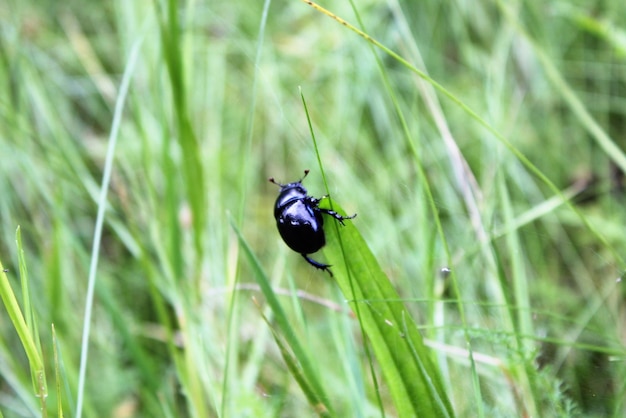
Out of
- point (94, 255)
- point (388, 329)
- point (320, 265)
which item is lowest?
point (388, 329)

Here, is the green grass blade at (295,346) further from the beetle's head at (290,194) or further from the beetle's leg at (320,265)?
the beetle's head at (290,194)

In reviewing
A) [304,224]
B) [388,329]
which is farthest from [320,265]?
Answer: [388,329]

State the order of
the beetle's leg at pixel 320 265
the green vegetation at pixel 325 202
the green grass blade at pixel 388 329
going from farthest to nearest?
the green vegetation at pixel 325 202
the beetle's leg at pixel 320 265
the green grass blade at pixel 388 329

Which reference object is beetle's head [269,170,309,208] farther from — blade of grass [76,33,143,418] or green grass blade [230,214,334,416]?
blade of grass [76,33,143,418]

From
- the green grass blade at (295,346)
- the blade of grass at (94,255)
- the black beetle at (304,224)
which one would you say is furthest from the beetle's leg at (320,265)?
the blade of grass at (94,255)

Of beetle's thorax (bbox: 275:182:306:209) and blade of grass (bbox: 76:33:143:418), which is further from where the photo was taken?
beetle's thorax (bbox: 275:182:306:209)

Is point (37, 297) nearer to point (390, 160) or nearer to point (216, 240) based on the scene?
point (216, 240)

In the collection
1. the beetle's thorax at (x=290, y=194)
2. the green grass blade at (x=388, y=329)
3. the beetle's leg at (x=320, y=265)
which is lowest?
the green grass blade at (x=388, y=329)

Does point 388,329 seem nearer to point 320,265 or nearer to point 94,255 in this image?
point 320,265

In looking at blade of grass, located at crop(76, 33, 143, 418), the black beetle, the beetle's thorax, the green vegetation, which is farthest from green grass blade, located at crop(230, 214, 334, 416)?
blade of grass, located at crop(76, 33, 143, 418)
